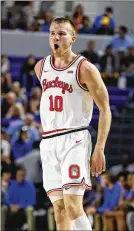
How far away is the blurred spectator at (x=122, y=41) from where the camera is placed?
1513 cm

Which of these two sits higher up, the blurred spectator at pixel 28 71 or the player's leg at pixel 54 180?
the blurred spectator at pixel 28 71

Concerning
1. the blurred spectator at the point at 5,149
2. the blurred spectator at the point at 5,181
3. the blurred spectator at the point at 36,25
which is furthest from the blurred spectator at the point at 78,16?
the blurred spectator at the point at 5,181

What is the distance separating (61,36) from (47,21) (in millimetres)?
10473

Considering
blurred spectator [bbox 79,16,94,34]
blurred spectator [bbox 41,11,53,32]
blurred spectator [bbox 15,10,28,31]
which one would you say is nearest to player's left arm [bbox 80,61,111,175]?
blurred spectator [bbox 79,16,94,34]

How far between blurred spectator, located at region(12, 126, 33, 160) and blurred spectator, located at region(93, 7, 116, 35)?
9.96 ft

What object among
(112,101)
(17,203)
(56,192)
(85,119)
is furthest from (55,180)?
(112,101)

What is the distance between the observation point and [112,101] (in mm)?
15008

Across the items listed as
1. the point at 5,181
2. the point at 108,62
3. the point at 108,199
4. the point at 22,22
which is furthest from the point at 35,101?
the point at 22,22

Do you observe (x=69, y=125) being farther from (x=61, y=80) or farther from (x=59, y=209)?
(x=59, y=209)

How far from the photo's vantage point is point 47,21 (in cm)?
1642

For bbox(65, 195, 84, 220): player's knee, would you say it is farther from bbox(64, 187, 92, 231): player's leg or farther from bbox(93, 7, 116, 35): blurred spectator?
bbox(93, 7, 116, 35): blurred spectator

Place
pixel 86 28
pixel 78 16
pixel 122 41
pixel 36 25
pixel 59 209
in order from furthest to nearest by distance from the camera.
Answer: pixel 36 25 < pixel 86 28 < pixel 78 16 < pixel 122 41 < pixel 59 209

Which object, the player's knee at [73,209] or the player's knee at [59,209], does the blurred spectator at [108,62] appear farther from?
the player's knee at [73,209]

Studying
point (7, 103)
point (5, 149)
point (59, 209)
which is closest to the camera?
point (59, 209)
